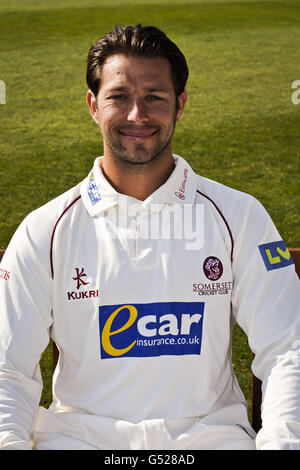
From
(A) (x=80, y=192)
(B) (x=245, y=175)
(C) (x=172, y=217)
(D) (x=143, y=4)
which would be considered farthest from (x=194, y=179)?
(D) (x=143, y=4)

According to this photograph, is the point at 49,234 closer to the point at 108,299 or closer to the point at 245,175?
the point at 108,299

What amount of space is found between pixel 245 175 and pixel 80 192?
4.51 metres

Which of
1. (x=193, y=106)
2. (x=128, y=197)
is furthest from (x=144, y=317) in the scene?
(x=193, y=106)

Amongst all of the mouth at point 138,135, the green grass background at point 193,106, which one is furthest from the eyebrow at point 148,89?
the green grass background at point 193,106

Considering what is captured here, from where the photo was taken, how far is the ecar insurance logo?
2250 mm

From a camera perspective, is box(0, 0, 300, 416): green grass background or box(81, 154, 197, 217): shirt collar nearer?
box(81, 154, 197, 217): shirt collar

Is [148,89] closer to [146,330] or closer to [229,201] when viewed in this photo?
[229,201]

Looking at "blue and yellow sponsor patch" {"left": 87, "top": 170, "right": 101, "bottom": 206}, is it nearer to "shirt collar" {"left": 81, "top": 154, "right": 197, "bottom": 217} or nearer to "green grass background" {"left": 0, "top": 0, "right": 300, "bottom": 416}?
"shirt collar" {"left": 81, "top": 154, "right": 197, "bottom": 217}

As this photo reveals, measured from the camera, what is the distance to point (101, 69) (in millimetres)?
2406

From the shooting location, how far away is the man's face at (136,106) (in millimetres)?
2334

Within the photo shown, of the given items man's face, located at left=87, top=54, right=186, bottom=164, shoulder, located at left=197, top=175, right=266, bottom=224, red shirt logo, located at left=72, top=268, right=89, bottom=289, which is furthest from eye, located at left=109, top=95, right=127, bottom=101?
red shirt logo, located at left=72, top=268, right=89, bottom=289

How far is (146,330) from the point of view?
225 centimetres

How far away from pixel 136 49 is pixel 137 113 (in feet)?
0.72

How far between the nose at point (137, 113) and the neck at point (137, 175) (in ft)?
0.50
